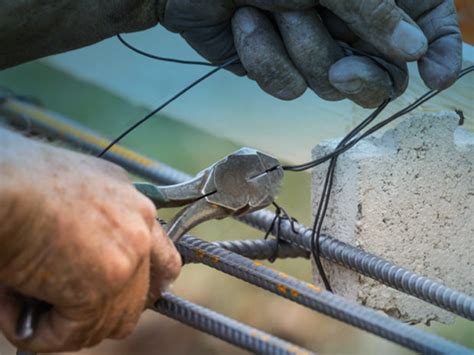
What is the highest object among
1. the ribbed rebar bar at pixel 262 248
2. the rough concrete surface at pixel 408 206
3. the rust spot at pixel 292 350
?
the rust spot at pixel 292 350

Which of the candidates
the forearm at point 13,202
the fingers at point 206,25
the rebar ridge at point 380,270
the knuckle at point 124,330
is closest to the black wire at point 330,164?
the rebar ridge at point 380,270

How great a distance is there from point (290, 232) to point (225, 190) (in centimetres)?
29

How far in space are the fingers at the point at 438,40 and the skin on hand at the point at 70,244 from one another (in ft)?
1.92

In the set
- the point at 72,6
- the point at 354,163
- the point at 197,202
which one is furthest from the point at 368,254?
the point at 72,6

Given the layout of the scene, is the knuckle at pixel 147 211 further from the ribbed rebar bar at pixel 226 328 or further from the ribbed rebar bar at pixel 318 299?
the ribbed rebar bar at pixel 318 299

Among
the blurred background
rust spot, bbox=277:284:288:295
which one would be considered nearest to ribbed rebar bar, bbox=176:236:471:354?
rust spot, bbox=277:284:288:295

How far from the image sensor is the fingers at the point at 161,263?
100cm

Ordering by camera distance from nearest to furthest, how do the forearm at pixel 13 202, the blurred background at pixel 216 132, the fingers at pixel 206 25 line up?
the forearm at pixel 13 202, the fingers at pixel 206 25, the blurred background at pixel 216 132

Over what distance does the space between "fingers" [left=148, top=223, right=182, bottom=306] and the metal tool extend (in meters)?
0.19

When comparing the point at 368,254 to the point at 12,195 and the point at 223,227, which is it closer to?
the point at 12,195

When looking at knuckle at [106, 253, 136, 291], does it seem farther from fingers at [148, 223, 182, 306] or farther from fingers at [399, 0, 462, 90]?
fingers at [399, 0, 462, 90]

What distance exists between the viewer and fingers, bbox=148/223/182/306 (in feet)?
3.28

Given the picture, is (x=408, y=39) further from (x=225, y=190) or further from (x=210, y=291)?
(x=210, y=291)

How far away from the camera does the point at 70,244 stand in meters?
0.85
